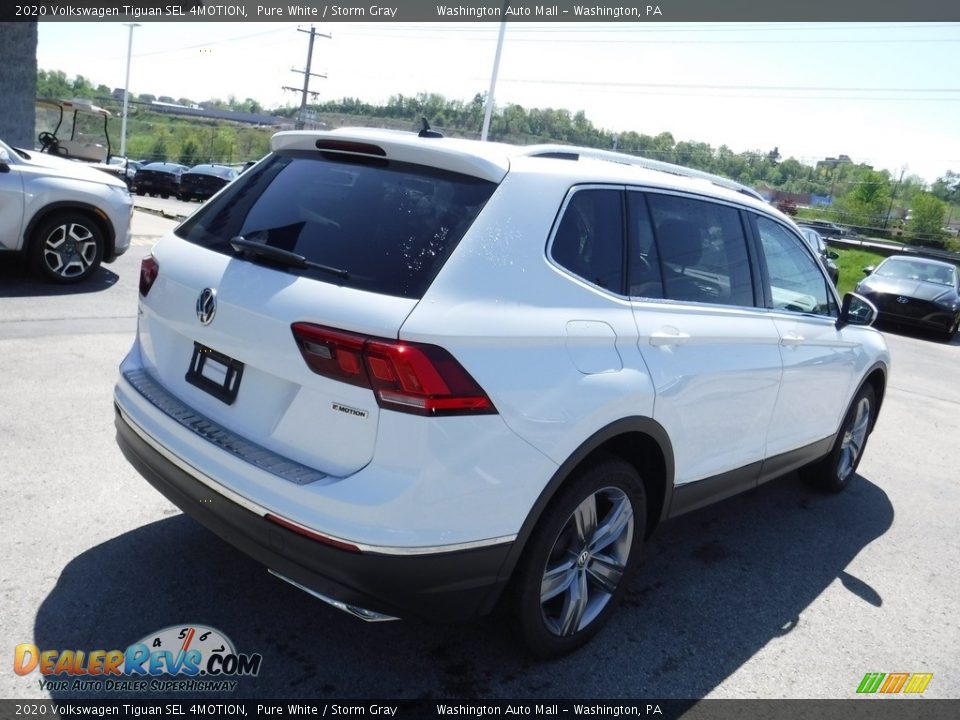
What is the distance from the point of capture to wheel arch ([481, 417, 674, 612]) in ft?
8.87

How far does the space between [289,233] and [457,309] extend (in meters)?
0.78

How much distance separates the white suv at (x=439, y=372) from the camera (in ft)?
7.97

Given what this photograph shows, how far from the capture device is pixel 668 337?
3279mm

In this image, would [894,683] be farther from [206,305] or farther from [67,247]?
[67,247]

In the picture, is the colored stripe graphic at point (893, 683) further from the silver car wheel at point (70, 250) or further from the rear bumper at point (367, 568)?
the silver car wheel at point (70, 250)

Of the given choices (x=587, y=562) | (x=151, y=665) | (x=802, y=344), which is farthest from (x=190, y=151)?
(x=587, y=562)

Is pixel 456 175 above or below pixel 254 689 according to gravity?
above

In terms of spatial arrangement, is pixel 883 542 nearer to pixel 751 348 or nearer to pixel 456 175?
pixel 751 348

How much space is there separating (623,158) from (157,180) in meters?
33.2

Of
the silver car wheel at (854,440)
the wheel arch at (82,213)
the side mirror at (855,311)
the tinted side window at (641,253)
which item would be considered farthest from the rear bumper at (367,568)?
the wheel arch at (82,213)

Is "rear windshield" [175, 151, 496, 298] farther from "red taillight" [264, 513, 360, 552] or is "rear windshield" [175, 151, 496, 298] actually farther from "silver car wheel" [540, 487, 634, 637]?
"silver car wheel" [540, 487, 634, 637]

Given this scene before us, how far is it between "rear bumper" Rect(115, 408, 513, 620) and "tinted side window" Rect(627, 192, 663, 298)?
4.07ft

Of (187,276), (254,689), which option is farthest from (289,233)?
(254,689)

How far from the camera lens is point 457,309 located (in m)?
2.51
